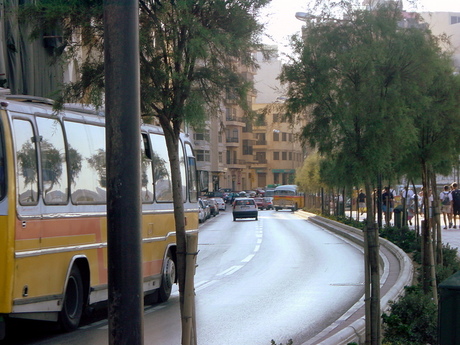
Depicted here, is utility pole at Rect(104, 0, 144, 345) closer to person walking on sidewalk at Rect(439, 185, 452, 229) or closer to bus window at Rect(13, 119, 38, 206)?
bus window at Rect(13, 119, 38, 206)

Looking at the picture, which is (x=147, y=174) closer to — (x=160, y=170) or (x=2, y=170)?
(x=160, y=170)

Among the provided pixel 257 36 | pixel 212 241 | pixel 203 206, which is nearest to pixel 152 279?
pixel 257 36

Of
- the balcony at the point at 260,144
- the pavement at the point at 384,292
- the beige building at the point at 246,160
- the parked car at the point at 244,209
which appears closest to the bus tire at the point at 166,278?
the pavement at the point at 384,292

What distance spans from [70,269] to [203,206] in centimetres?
4662

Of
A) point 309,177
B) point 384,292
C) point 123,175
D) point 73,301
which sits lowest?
point 384,292

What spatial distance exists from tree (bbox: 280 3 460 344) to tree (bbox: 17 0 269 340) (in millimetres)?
1645

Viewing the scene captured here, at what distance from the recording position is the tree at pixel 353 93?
9.45 meters

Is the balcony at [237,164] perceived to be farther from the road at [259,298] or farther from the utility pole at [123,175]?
the utility pole at [123,175]

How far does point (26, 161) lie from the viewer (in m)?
10.0

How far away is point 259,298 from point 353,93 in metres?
6.87

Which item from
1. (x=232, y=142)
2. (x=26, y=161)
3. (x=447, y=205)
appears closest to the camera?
(x=26, y=161)

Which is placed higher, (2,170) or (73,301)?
(2,170)

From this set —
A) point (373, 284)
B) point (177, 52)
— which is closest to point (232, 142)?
point (373, 284)

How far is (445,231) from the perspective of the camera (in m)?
33.3
